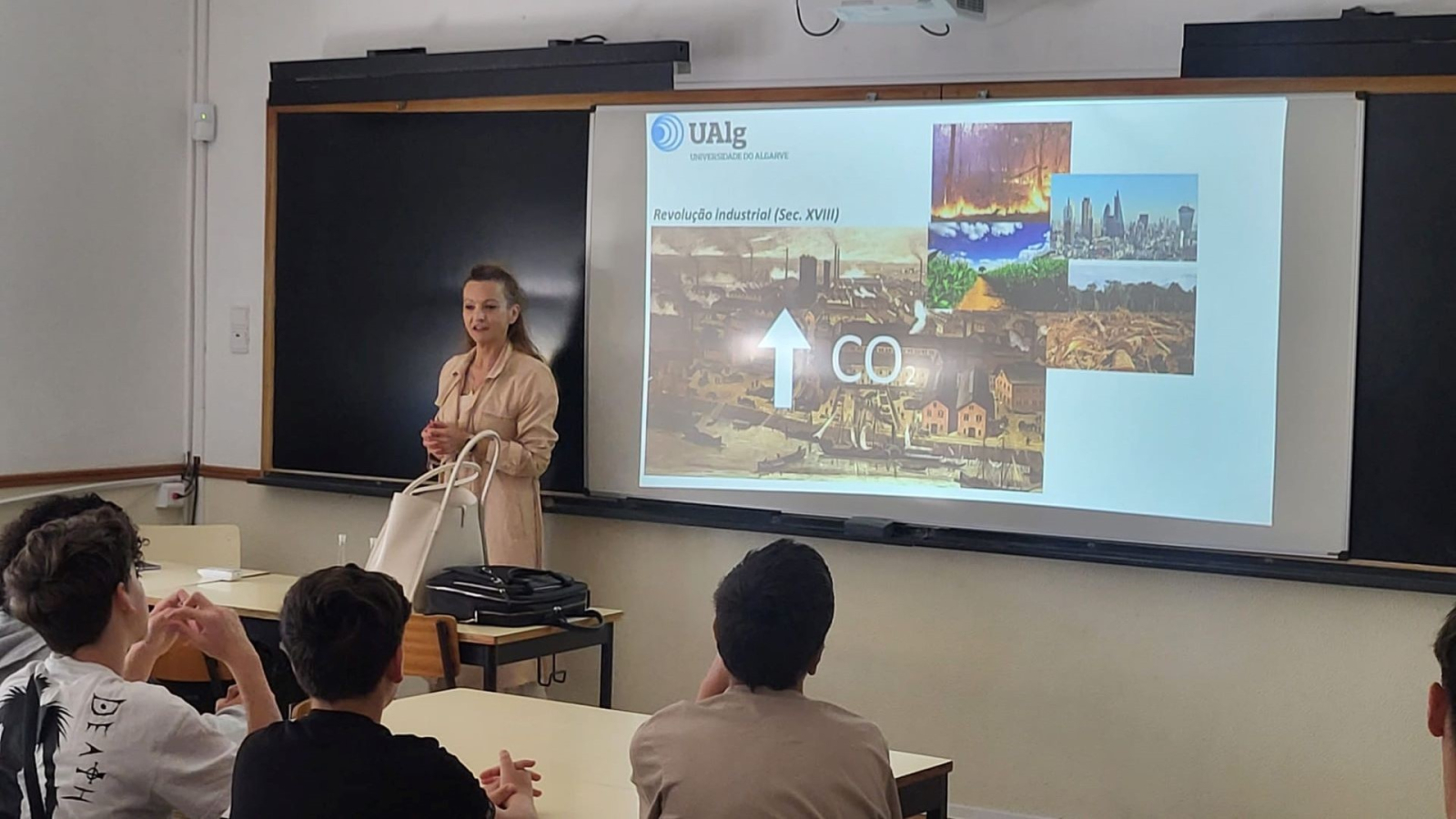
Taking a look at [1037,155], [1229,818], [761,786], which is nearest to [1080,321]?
[1037,155]

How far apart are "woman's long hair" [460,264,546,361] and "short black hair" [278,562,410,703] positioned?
3.08 meters

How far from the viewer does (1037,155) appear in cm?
471

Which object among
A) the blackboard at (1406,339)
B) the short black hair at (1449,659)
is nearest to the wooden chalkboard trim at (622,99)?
the blackboard at (1406,339)

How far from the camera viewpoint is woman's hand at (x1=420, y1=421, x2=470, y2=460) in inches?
196

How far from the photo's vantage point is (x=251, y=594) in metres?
4.52

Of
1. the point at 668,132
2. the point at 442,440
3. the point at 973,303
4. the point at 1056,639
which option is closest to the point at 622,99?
the point at 668,132

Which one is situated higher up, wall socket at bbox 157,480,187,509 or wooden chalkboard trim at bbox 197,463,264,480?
wooden chalkboard trim at bbox 197,463,264,480

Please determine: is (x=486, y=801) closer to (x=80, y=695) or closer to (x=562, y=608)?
(x=80, y=695)

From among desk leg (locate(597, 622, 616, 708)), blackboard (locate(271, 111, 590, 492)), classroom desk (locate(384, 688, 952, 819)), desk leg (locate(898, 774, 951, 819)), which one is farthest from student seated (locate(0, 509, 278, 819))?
blackboard (locate(271, 111, 590, 492))

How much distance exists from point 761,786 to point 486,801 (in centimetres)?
38

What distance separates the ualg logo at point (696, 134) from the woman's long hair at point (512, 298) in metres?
0.70

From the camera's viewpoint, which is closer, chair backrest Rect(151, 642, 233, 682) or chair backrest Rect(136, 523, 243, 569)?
chair backrest Rect(151, 642, 233, 682)

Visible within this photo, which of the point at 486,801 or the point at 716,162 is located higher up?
the point at 716,162

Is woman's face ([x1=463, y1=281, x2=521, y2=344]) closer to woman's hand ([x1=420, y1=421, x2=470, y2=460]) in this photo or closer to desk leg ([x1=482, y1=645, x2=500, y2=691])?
woman's hand ([x1=420, y1=421, x2=470, y2=460])
